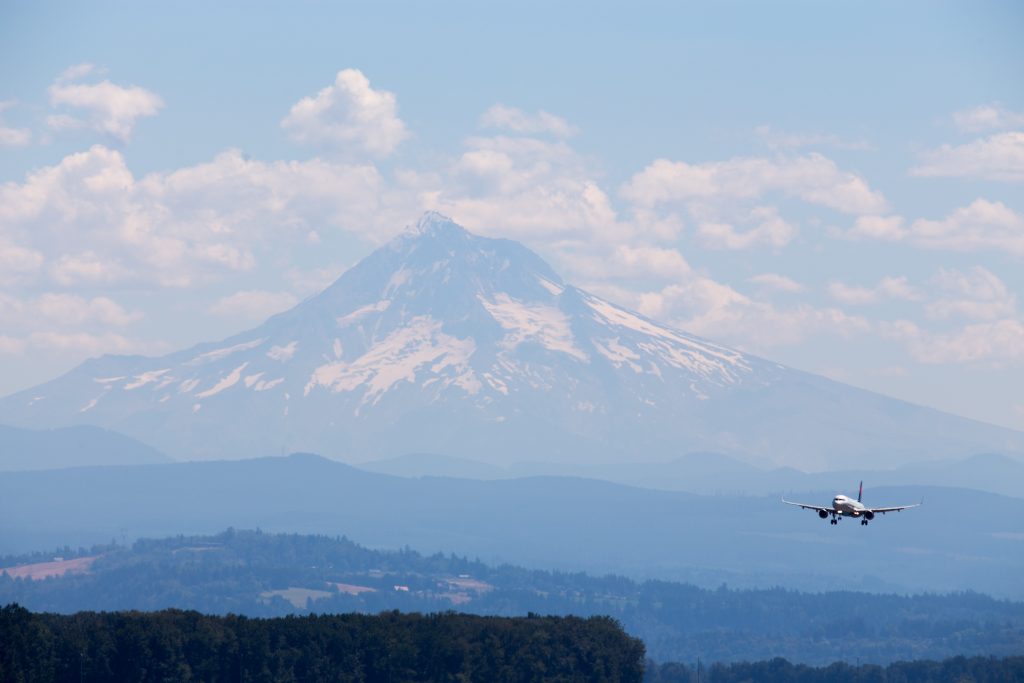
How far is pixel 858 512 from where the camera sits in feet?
498
